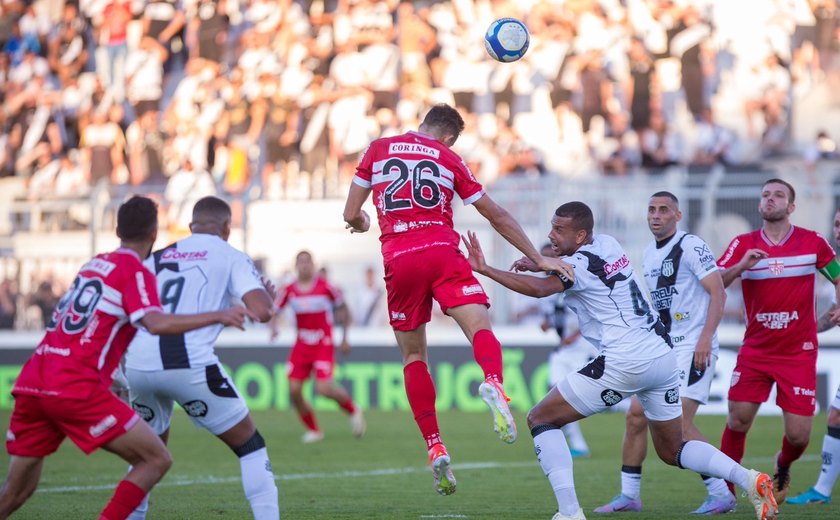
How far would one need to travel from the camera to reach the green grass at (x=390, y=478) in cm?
938

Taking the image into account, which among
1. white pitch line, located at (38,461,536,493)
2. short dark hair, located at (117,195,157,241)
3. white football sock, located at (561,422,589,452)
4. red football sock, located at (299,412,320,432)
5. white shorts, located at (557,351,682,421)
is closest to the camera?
short dark hair, located at (117,195,157,241)

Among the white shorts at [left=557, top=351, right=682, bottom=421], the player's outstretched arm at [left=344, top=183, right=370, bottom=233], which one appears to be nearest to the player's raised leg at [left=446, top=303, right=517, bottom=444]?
the white shorts at [left=557, top=351, right=682, bottom=421]

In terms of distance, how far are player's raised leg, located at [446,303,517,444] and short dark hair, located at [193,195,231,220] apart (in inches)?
72.3

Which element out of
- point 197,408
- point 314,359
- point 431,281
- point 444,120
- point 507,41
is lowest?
point 314,359

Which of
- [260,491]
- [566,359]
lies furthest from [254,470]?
[566,359]

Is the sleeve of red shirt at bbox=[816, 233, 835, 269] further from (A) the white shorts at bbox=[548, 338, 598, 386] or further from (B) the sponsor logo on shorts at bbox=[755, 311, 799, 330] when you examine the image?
(A) the white shorts at bbox=[548, 338, 598, 386]

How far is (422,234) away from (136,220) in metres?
2.43

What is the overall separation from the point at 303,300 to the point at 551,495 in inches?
307

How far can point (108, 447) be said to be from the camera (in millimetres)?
6703

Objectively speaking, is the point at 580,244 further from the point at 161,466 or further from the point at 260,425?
the point at 260,425

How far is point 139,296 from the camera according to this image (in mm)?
6684

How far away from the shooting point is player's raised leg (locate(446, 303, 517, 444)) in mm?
7852

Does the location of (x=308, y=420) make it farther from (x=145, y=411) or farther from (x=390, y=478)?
(x=145, y=411)

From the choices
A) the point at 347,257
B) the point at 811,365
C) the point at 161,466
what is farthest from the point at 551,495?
the point at 347,257
